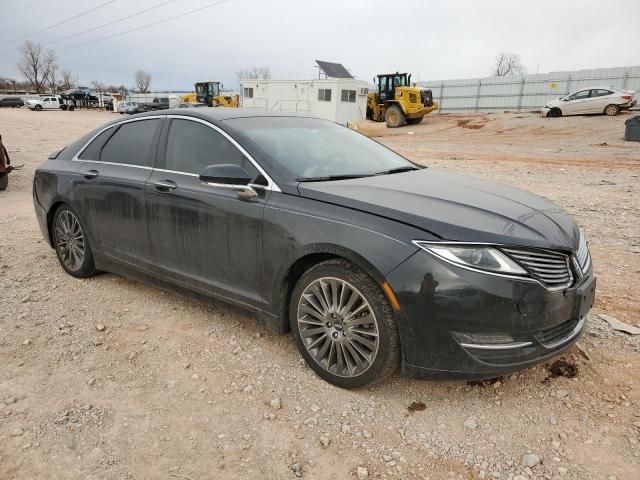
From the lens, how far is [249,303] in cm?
320

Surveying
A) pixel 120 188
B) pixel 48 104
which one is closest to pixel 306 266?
pixel 120 188

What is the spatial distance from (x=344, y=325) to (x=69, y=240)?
3.09 metres

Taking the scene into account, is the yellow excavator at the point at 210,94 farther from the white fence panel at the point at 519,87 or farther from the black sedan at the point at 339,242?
the black sedan at the point at 339,242

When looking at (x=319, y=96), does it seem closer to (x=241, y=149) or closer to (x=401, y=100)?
(x=401, y=100)

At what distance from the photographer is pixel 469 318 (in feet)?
7.89

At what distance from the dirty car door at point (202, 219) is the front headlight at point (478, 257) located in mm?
1171

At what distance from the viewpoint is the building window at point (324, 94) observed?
2879 cm

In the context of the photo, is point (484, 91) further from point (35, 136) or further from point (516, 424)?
point (516, 424)

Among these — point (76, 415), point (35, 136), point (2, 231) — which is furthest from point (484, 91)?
point (76, 415)

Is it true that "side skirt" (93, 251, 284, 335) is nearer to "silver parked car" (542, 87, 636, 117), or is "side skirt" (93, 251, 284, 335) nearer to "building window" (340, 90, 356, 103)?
"building window" (340, 90, 356, 103)

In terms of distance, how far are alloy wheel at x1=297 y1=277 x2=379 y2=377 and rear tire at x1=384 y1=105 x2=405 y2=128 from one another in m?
25.5

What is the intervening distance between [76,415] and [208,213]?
4.67 feet

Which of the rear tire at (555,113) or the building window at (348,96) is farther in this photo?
the building window at (348,96)

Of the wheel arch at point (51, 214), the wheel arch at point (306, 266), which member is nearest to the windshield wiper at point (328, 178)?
the wheel arch at point (306, 266)
